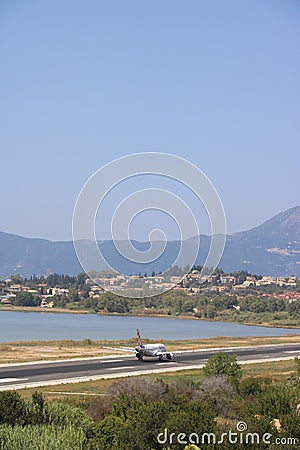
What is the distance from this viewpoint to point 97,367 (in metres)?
29.9

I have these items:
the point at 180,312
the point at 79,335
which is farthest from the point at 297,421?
the point at 180,312

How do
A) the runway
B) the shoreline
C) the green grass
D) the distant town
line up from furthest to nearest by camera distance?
the distant town, the shoreline, the runway, the green grass

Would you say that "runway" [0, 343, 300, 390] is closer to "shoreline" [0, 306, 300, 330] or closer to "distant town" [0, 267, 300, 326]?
"distant town" [0, 267, 300, 326]

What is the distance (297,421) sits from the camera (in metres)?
12.6

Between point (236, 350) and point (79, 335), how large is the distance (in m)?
20.4

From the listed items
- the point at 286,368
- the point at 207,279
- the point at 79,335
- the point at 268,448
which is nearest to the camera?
the point at 268,448

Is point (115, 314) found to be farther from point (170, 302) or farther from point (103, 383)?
point (103, 383)

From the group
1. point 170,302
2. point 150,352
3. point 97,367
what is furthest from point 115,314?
point 97,367

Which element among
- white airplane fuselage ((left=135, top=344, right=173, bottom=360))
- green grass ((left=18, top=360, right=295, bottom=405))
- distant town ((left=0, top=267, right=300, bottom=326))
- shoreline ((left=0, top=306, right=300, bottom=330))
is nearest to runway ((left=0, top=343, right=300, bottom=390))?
white airplane fuselage ((left=135, top=344, right=173, bottom=360))

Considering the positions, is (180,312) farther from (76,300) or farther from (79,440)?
(79,440)

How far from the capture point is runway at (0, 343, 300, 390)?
25625 millimetres

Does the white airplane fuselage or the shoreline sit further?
the shoreline

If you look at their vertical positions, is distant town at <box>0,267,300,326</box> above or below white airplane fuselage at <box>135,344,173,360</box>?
above

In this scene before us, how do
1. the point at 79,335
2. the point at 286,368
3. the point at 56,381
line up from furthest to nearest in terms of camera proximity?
1. the point at 79,335
2. the point at 286,368
3. the point at 56,381
